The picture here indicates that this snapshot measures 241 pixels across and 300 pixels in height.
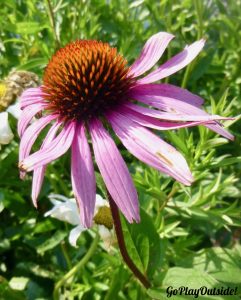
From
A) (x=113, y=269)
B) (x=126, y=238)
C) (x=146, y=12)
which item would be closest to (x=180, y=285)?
(x=126, y=238)

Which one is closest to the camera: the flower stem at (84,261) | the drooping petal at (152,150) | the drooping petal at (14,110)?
the drooping petal at (152,150)

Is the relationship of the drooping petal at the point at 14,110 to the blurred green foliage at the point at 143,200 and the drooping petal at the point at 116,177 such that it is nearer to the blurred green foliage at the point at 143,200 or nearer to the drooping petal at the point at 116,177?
the blurred green foliage at the point at 143,200

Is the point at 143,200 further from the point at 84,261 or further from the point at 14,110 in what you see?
the point at 14,110

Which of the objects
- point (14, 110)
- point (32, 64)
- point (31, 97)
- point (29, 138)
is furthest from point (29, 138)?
point (32, 64)

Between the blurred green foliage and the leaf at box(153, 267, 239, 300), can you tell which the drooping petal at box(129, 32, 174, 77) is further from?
the leaf at box(153, 267, 239, 300)

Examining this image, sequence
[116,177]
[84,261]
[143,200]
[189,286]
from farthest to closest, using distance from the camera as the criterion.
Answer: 1. [143,200]
2. [84,261]
3. [189,286]
4. [116,177]

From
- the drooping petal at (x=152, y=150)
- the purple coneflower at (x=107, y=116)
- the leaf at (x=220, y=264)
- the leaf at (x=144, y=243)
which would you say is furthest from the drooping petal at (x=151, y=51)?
the leaf at (x=220, y=264)

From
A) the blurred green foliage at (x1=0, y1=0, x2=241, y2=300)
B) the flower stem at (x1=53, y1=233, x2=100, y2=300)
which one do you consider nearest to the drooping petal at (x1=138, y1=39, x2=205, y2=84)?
the blurred green foliage at (x1=0, y1=0, x2=241, y2=300)
